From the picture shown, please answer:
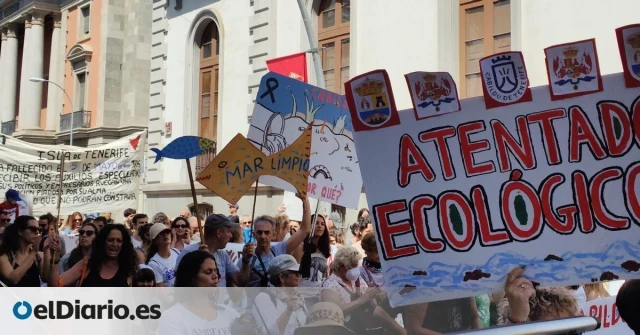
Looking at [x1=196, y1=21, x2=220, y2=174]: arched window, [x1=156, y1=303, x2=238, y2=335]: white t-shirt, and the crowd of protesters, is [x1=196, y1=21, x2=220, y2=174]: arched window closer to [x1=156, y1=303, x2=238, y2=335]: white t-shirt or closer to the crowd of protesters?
the crowd of protesters

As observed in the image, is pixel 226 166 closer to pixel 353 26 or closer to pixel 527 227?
pixel 527 227

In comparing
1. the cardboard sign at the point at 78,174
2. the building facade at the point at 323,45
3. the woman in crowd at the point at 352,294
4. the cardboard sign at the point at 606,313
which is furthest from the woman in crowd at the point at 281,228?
the building facade at the point at 323,45

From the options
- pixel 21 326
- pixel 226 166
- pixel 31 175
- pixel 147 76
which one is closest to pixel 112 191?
pixel 31 175

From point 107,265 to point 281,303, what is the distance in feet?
4.39

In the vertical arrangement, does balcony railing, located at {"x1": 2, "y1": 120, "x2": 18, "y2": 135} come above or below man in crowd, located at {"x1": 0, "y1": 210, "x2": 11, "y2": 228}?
above

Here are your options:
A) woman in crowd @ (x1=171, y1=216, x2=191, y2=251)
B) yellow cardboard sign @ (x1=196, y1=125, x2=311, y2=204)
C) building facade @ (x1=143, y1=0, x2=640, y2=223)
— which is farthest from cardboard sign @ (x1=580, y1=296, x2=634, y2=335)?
building facade @ (x1=143, y1=0, x2=640, y2=223)

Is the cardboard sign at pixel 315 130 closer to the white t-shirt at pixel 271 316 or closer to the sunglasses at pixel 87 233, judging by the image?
the sunglasses at pixel 87 233

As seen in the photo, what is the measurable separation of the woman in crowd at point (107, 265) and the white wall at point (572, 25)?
23.0 feet

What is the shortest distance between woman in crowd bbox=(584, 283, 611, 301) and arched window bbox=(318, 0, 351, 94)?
1043 cm

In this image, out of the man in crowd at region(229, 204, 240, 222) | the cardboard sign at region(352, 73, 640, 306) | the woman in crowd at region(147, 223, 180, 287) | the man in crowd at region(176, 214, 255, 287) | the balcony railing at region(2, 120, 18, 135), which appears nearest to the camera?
the cardboard sign at region(352, 73, 640, 306)

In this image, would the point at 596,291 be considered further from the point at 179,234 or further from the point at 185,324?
the point at 179,234

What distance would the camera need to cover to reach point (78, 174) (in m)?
11.4

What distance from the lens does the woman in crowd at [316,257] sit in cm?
664

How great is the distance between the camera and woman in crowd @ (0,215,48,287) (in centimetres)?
541
